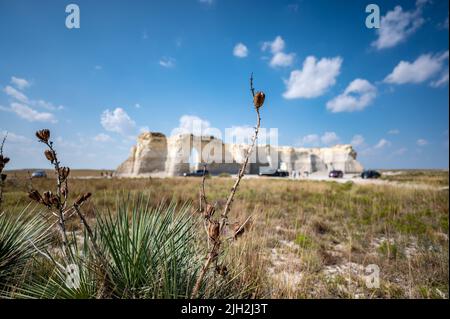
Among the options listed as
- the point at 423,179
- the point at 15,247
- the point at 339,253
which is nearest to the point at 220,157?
the point at 423,179

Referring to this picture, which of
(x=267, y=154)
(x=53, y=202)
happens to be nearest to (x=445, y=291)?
(x=53, y=202)

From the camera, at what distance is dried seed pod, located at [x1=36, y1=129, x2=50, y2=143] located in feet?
4.24

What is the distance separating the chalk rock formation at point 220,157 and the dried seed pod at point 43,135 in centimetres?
2607

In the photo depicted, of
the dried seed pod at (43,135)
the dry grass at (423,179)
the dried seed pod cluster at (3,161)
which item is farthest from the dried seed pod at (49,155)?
the dry grass at (423,179)

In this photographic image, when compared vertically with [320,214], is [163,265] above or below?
above

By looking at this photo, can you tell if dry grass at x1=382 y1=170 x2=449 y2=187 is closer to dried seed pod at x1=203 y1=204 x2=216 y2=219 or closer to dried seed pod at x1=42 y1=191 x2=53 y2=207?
dried seed pod at x1=203 y1=204 x2=216 y2=219

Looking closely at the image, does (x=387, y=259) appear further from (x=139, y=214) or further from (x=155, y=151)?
(x=155, y=151)

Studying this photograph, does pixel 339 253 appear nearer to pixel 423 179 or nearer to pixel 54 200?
pixel 54 200

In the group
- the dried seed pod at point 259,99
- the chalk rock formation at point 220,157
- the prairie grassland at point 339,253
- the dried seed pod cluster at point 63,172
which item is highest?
the chalk rock formation at point 220,157

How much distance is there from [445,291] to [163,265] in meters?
3.92

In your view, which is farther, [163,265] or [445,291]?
[445,291]

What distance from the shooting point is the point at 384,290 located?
9.69 ft

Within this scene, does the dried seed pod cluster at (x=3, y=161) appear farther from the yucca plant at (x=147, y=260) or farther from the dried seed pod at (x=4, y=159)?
the yucca plant at (x=147, y=260)

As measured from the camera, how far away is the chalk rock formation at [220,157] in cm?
3769
